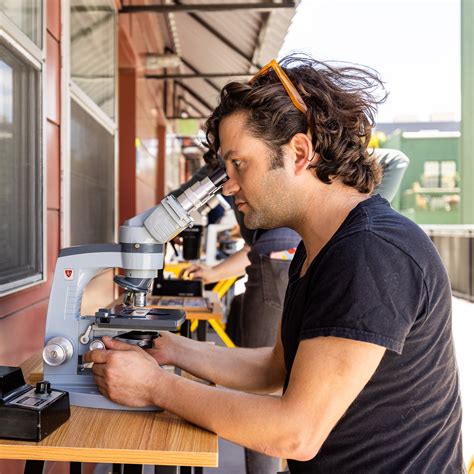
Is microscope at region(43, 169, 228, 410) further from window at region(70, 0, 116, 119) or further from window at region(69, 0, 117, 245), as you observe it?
window at region(70, 0, 116, 119)

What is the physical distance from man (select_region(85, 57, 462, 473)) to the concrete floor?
2.26 feet

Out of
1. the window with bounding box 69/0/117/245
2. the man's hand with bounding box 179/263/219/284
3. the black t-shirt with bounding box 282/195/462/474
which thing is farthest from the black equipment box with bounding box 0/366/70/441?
the man's hand with bounding box 179/263/219/284

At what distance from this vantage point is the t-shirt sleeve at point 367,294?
96 centimetres

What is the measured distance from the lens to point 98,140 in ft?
11.3

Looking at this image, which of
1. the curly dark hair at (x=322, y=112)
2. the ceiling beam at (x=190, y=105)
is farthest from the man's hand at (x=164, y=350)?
the ceiling beam at (x=190, y=105)

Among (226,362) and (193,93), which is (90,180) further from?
(193,93)

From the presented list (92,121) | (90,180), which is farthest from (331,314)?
(92,121)

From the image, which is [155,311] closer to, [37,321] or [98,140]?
[37,321]

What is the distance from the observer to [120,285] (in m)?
1.26

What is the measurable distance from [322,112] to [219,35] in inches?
255

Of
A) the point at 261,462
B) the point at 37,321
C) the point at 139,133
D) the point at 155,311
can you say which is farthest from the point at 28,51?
the point at 139,133

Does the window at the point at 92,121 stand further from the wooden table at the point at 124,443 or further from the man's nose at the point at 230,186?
the wooden table at the point at 124,443

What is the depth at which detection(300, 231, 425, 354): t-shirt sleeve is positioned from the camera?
37.7 inches

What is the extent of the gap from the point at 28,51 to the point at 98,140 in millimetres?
1566
